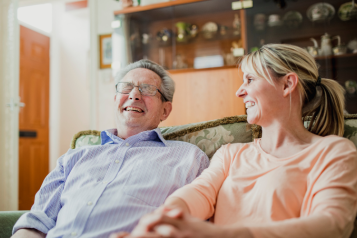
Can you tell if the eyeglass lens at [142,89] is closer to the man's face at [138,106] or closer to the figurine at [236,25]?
the man's face at [138,106]

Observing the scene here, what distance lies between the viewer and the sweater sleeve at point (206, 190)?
847 millimetres

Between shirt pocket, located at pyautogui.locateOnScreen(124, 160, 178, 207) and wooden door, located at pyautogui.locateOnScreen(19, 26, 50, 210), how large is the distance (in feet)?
11.7

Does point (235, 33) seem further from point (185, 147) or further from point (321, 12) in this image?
point (185, 147)

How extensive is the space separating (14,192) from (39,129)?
1.61 metres

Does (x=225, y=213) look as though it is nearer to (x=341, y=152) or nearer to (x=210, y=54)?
(x=341, y=152)

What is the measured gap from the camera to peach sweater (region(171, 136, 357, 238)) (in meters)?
0.67

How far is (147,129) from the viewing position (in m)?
1.41

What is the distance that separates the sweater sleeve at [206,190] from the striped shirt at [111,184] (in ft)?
0.43

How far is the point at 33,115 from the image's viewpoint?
14.1ft

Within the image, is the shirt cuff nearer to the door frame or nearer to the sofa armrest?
the sofa armrest

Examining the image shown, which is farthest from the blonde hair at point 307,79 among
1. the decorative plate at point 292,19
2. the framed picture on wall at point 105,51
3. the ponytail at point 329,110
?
the framed picture on wall at point 105,51

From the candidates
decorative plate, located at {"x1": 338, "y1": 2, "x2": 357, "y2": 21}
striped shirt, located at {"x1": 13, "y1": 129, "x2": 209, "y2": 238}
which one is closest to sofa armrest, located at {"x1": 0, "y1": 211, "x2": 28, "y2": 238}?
striped shirt, located at {"x1": 13, "y1": 129, "x2": 209, "y2": 238}

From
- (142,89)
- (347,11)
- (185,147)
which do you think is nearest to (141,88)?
(142,89)

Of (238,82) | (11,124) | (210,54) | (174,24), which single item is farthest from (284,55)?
(11,124)
